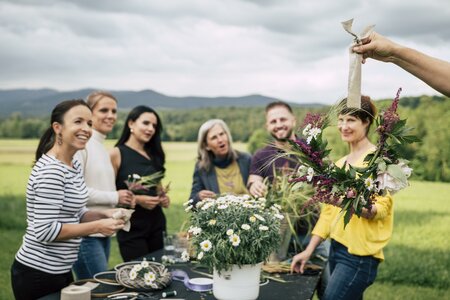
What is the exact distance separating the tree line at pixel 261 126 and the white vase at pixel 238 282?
4.63m

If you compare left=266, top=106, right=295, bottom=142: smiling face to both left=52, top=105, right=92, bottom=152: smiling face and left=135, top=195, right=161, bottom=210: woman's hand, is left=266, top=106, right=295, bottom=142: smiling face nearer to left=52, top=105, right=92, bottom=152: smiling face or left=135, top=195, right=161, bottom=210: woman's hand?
left=135, top=195, right=161, bottom=210: woman's hand

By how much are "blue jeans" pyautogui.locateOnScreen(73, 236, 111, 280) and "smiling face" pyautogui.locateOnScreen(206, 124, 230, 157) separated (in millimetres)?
1151

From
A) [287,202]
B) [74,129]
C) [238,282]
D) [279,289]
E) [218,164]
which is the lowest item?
[279,289]

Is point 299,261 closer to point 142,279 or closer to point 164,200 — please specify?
point 142,279

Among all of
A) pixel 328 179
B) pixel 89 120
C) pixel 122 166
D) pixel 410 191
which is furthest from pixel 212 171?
pixel 410 191

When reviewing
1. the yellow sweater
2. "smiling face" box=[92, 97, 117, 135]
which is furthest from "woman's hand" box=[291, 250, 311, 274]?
"smiling face" box=[92, 97, 117, 135]

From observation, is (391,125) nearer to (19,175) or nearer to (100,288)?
(100,288)

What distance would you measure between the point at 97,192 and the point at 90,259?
0.47 metres

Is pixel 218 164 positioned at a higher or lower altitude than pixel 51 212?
higher

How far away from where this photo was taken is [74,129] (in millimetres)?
2881

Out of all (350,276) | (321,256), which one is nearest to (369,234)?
(350,276)

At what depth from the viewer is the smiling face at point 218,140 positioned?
13.5 ft

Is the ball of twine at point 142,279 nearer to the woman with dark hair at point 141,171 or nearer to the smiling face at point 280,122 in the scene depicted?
the woman with dark hair at point 141,171

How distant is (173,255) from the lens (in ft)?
11.7
